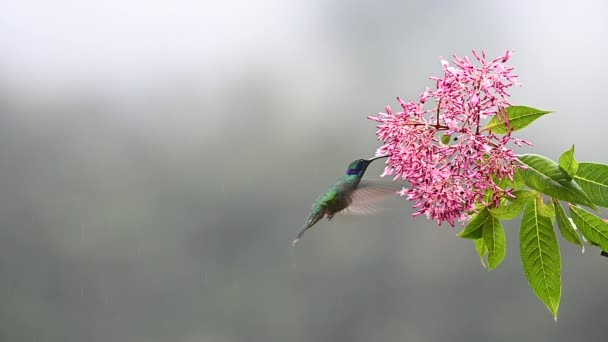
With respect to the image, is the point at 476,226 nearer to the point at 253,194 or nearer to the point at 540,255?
the point at 540,255

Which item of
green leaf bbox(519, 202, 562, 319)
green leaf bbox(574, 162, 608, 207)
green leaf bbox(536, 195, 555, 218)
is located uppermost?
green leaf bbox(574, 162, 608, 207)

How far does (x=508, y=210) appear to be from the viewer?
84cm

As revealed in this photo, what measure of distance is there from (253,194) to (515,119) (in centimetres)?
2009

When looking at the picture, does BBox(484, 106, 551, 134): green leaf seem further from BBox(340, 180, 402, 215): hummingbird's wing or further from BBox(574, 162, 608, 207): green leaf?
BBox(340, 180, 402, 215): hummingbird's wing

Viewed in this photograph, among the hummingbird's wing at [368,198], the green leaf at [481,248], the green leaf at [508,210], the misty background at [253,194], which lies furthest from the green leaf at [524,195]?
the misty background at [253,194]

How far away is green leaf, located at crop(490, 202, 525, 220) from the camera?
0.83m

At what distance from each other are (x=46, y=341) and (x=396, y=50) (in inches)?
524

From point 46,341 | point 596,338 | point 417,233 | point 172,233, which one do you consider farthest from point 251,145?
point 596,338

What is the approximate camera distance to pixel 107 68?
85.5ft

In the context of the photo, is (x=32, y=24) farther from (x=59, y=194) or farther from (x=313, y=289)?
(x=313, y=289)

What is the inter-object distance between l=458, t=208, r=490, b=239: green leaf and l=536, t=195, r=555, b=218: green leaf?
0.05 meters

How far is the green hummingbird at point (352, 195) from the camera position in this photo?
174cm

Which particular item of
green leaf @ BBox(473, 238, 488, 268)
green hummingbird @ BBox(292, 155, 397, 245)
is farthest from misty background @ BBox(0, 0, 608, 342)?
green leaf @ BBox(473, 238, 488, 268)

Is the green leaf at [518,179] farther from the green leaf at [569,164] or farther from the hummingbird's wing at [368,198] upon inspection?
the hummingbird's wing at [368,198]
